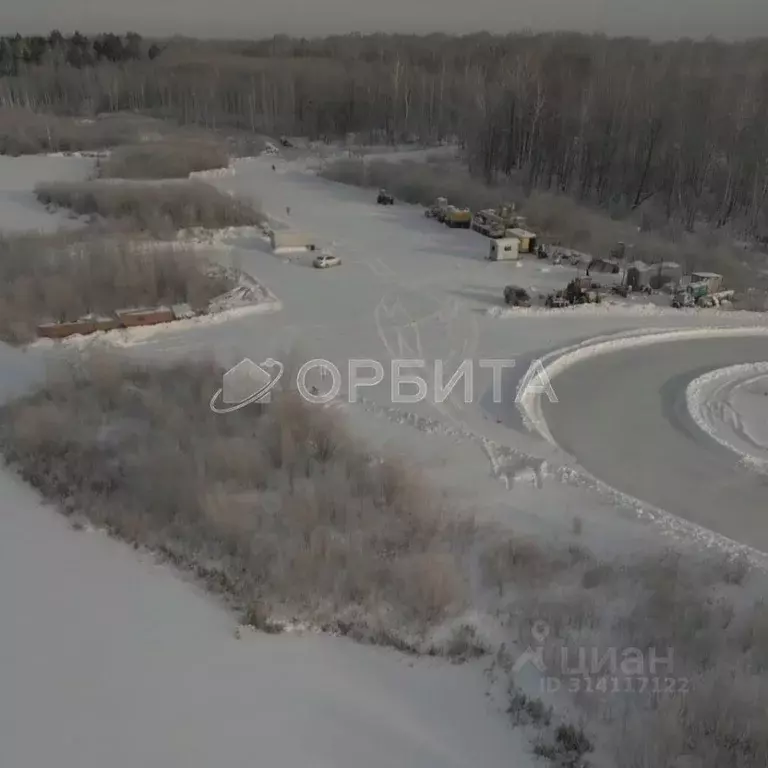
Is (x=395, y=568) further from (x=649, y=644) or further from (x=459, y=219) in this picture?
(x=459, y=219)

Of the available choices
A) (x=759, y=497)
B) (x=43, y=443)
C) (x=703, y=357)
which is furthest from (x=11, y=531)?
(x=703, y=357)

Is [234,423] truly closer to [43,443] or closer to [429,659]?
[43,443]

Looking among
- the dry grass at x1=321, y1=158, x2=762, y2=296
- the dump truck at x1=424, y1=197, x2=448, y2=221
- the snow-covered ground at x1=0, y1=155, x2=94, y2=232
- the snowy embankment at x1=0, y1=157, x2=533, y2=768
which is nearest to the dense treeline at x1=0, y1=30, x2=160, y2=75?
the snow-covered ground at x1=0, y1=155, x2=94, y2=232

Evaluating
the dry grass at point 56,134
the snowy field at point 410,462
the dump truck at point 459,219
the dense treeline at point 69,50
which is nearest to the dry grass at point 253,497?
the snowy field at point 410,462

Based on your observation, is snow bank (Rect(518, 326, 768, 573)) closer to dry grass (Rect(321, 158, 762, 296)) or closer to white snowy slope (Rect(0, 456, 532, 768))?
white snowy slope (Rect(0, 456, 532, 768))

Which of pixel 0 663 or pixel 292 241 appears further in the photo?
pixel 292 241

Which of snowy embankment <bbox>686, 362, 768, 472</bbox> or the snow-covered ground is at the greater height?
snowy embankment <bbox>686, 362, 768, 472</bbox>

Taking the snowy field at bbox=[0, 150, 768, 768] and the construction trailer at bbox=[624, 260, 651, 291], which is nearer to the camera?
the snowy field at bbox=[0, 150, 768, 768]

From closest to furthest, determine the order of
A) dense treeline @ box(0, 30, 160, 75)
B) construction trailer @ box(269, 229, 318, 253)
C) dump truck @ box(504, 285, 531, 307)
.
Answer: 1. dump truck @ box(504, 285, 531, 307)
2. construction trailer @ box(269, 229, 318, 253)
3. dense treeline @ box(0, 30, 160, 75)
